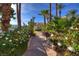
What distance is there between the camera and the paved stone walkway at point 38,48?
1711 millimetres

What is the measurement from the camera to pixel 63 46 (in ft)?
5.53

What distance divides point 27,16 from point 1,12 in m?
0.27

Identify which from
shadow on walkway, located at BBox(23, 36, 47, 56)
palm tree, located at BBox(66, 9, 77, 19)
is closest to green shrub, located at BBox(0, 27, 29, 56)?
shadow on walkway, located at BBox(23, 36, 47, 56)

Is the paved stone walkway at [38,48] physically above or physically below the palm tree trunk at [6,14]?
below

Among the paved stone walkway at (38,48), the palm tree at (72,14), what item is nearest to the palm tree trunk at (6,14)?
the paved stone walkway at (38,48)

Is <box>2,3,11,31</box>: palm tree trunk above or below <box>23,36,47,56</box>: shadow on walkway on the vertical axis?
above

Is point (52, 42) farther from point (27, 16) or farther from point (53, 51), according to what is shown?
point (27, 16)

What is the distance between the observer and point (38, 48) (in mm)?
1729

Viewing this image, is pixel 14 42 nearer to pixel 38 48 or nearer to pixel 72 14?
pixel 38 48

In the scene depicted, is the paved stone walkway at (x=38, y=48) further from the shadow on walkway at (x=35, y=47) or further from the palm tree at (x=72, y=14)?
the palm tree at (x=72, y=14)

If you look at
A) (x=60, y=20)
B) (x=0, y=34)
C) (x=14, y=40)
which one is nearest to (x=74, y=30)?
(x=60, y=20)

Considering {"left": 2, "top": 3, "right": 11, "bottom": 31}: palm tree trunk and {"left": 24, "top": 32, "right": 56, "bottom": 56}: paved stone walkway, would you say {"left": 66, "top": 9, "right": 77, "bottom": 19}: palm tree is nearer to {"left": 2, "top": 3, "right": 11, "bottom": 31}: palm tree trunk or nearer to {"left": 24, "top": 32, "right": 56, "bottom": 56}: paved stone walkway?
{"left": 24, "top": 32, "right": 56, "bottom": 56}: paved stone walkway

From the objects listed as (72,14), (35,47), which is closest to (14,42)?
(35,47)

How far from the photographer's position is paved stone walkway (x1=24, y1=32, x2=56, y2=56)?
67.4 inches
